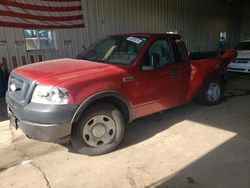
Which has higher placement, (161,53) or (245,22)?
(245,22)

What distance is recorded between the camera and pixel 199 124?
5113 millimetres

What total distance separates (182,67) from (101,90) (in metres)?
2.03

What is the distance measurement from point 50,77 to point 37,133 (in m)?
0.76

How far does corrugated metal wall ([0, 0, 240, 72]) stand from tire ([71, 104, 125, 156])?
16.5ft

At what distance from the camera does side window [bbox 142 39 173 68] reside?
4309mm

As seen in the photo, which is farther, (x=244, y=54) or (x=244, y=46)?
(x=244, y=46)

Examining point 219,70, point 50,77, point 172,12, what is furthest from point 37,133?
point 172,12

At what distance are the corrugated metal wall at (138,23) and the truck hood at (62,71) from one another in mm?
4141

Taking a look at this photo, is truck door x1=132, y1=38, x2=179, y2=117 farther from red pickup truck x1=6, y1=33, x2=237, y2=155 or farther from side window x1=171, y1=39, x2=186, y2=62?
side window x1=171, y1=39, x2=186, y2=62

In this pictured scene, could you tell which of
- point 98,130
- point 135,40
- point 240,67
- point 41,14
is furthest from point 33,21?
point 240,67

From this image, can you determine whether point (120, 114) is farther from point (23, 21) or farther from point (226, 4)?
point (226, 4)

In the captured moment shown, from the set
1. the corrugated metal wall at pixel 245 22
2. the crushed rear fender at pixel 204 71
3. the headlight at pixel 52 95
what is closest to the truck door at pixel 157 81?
the crushed rear fender at pixel 204 71

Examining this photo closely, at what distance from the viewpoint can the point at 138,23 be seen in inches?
432

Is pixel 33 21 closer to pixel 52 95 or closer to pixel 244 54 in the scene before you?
pixel 52 95
